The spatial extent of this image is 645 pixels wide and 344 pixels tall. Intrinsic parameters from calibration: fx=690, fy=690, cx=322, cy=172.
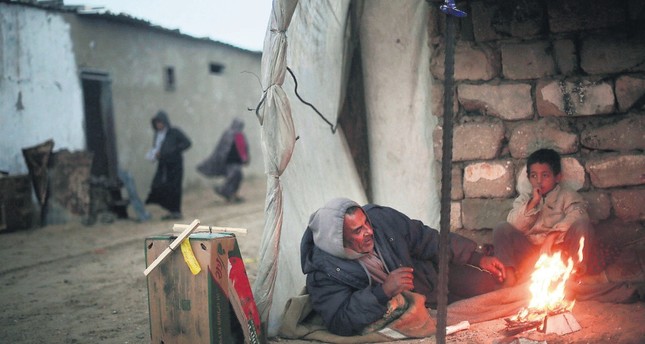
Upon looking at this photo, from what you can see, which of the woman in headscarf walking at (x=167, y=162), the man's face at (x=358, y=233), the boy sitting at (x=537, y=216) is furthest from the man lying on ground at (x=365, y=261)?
the woman in headscarf walking at (x=167, y=162)

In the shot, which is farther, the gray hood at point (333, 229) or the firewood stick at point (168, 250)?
the gray hood at point (333, 229)

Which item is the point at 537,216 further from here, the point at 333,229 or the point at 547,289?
the point at 333,229

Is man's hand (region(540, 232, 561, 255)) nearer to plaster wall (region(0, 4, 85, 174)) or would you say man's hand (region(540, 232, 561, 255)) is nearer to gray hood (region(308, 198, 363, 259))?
gray hood (region(308, 198, 363, 259))

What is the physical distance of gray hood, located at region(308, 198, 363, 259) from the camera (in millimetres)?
3785

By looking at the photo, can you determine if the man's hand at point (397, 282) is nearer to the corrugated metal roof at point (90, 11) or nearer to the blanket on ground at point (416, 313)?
the blanket on ground at point (416, 313)

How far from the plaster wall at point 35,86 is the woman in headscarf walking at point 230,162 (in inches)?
95.0

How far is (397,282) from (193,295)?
1099mm

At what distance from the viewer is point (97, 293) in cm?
552

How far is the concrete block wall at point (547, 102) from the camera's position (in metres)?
4.54

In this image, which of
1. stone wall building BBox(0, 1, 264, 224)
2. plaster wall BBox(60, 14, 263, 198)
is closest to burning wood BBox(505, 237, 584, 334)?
stone wall building BBox(0, 1, 264, 224)

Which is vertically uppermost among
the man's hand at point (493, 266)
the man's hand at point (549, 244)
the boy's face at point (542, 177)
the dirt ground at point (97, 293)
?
the boy's face at point (542, 177)

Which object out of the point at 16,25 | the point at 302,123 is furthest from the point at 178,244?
the point at 16,25

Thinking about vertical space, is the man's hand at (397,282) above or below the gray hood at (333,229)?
below

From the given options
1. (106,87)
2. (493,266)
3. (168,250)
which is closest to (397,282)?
(493,266)
